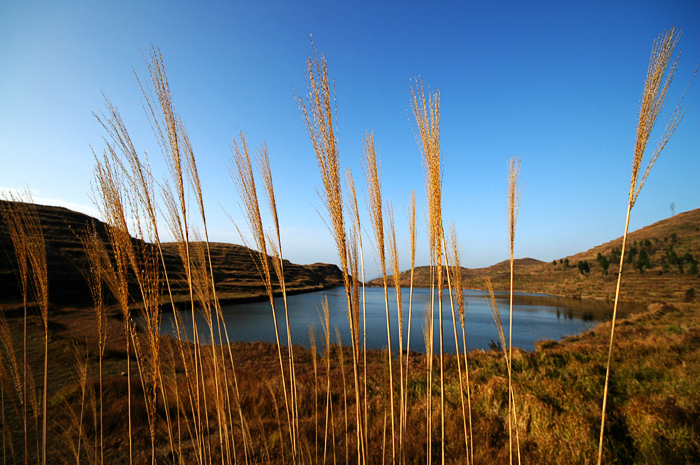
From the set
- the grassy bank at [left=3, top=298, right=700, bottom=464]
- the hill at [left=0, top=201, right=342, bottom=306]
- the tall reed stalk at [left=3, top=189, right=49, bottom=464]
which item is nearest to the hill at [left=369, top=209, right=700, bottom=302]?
the grassy bank at [left=3, top=298, right=700, bottom=464]

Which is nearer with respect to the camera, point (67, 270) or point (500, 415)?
point (500, 415)

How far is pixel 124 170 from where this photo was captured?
64.3 inches

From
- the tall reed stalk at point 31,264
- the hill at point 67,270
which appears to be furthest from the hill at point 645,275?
the tall reed stalk at point 31,264

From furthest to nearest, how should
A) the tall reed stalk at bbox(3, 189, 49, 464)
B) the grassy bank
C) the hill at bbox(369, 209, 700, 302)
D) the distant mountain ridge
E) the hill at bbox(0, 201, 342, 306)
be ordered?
1. the hill at bbox(369, 209, 700, 302)
2. the distant mountain ridge
3. the hill at bbox(0, 201, 342, 306)
4. the grassy bank
5. the tall reed stalk at bbox(3, 189, 49, 464)

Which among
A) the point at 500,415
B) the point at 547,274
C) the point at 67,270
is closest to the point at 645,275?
the point at 547,274


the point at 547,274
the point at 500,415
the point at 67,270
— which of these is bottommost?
the point at 547,274

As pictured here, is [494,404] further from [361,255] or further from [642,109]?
[642,109]

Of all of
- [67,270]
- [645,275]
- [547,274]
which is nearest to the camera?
[67,270]

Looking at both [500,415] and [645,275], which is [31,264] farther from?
[645,275]

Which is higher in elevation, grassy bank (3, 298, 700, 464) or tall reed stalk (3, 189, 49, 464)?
tall reed stalk (3, 189, 49, 464)

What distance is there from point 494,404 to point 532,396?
64 cm

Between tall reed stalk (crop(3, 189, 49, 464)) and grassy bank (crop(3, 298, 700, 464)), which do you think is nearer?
tall reed stalk (crop(3, 189, 49, 464))

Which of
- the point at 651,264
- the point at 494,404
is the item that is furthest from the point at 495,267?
the point at 494,404

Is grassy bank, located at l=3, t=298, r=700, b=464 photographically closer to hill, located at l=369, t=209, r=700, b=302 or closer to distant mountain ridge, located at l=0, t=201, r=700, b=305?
distant mountain ridge, located at l=0, t=201, r=700, b=305
